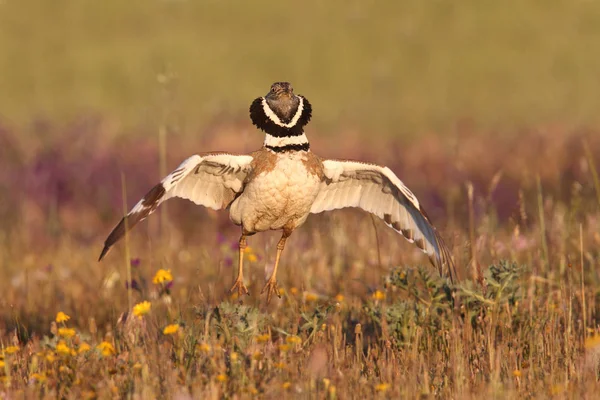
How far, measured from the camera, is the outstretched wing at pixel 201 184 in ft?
17.9

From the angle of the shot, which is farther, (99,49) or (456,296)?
(99,49)

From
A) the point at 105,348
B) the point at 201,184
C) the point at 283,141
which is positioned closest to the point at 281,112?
the point at 283,141

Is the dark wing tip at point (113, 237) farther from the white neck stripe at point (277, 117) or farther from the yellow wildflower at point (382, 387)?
the yellow wildflower at point (382, 387)

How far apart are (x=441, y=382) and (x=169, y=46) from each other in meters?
34.9

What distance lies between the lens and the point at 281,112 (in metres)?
5.70

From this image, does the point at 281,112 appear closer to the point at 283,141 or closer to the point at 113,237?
the point at 283,141

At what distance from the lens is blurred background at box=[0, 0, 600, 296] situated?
14.4 meters

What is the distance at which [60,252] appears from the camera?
32.3ft

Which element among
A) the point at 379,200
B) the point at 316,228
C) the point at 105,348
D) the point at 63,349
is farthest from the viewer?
the point at 316,228

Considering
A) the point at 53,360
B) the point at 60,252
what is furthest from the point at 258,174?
the point at 60,252

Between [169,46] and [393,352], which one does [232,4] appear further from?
[393,352]

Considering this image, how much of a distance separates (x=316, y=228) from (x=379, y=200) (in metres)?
1.94

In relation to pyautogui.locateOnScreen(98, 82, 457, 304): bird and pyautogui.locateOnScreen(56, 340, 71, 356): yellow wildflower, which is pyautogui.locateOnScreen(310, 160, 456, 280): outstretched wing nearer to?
pyautogui.locateOnScreen(98, 82, 457, 304): bird

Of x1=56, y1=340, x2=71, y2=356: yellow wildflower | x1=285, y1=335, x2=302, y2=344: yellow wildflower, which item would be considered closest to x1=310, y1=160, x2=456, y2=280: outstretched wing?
x1=285, y1=335, x2=302, y2=344: yellow wildflower
